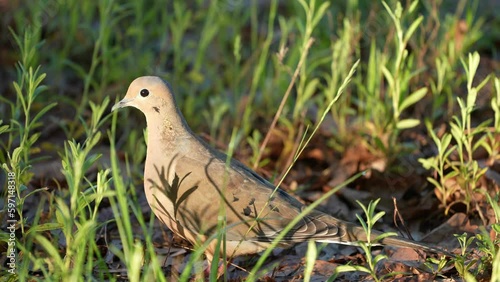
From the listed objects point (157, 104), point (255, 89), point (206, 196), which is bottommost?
point (206, 196)

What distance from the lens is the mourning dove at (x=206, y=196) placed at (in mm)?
3961

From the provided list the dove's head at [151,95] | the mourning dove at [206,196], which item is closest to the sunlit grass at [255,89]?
the dove's head at [151,95]

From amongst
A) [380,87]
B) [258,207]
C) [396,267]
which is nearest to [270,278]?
[258,207]

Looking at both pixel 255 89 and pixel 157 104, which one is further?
pixel 255 89

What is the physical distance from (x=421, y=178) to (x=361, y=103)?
2.36ft

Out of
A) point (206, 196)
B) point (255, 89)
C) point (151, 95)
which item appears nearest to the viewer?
point (206, 196)

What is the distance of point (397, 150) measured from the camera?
5195 millimetres

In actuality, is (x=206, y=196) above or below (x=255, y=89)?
below

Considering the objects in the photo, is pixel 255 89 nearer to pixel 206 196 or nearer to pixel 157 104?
pixel 157 104

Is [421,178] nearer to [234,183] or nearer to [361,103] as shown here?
[361,103]

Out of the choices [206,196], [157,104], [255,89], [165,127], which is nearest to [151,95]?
[157,104]

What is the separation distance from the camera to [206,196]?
407 centimetres

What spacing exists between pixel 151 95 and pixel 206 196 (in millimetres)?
621

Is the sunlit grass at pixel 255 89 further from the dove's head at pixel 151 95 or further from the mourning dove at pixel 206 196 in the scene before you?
the mourning dove at pixel 206 196
